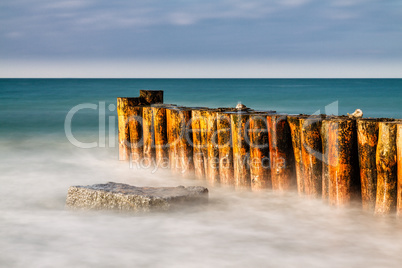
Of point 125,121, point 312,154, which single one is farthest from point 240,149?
point 125,121

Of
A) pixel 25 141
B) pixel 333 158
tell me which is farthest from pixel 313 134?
pixel 25 141

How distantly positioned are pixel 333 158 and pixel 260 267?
1.64 metres

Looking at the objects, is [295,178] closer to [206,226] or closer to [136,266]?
[206,226]

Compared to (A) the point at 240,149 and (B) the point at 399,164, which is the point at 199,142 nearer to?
(A) the point at 240,149

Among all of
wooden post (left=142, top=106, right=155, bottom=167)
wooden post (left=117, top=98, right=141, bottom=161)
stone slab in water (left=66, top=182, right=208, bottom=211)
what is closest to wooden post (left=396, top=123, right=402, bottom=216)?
stone slab in water (left=66, top=182, right=208, bottom=211)

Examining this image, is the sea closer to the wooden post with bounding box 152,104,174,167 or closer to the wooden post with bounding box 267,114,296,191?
the wooden post with bounding box 267,114,296,191

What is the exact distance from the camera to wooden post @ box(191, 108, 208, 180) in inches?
273

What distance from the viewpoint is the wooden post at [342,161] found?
5.30 meters

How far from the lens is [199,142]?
23.1ft

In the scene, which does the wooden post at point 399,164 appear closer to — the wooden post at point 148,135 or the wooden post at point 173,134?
the wooden post at point 173,134

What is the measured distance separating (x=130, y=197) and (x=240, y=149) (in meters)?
1.58

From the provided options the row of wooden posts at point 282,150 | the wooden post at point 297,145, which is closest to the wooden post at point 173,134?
the row of wooden posts at point 282,150

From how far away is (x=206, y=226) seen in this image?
5.50 m

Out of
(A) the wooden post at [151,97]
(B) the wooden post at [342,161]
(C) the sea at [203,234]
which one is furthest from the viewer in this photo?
(A) the wooden post at [151,97]
